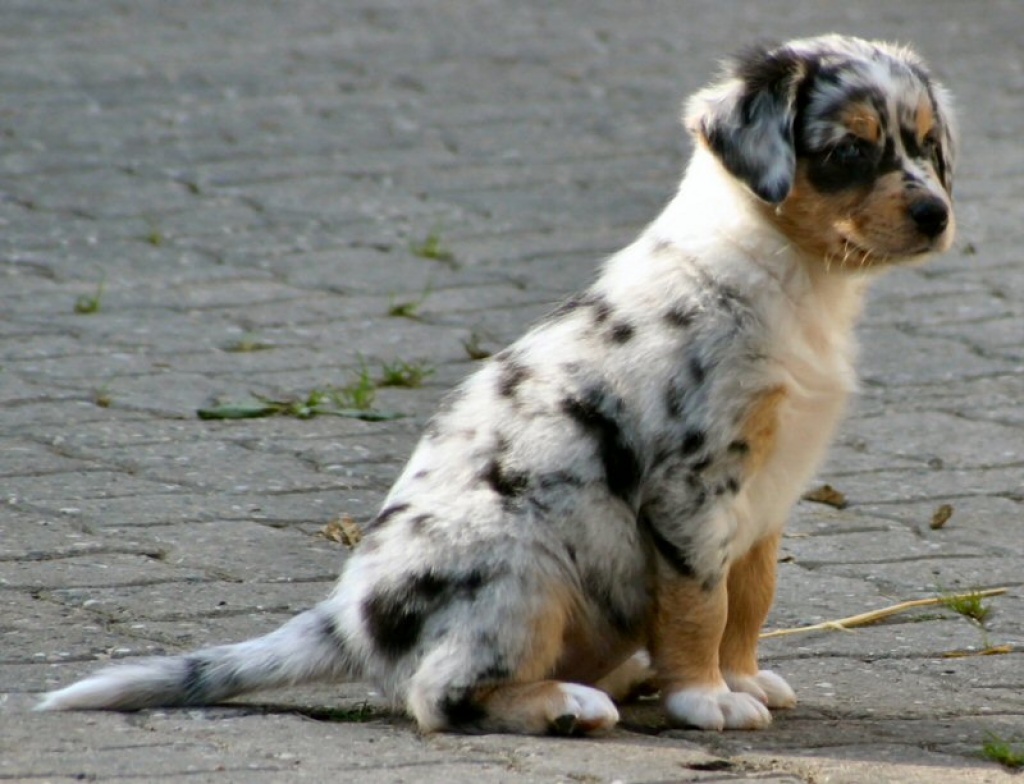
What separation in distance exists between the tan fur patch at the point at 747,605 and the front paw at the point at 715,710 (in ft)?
0.71

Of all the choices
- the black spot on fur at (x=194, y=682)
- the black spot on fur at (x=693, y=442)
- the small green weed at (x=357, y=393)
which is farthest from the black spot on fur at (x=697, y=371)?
the small green weed at (x=357, y=393)

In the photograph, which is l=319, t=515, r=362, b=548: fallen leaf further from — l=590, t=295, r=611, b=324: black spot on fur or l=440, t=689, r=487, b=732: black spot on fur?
l=440, t=689, r=487, b=732: black spot on fur

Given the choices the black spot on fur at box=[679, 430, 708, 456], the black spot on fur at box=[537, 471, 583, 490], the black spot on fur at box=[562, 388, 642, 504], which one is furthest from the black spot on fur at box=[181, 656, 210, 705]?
the black spot on fur at box=[679, 430, 708, 456]

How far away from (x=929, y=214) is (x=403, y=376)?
2656mm

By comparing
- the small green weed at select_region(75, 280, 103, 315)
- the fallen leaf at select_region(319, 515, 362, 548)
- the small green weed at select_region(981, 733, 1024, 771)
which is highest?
the small green weed at select_region(981, 733, 1024, 771)

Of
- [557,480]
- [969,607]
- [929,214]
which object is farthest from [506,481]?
[969,607]

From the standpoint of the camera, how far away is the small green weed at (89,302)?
6762mm

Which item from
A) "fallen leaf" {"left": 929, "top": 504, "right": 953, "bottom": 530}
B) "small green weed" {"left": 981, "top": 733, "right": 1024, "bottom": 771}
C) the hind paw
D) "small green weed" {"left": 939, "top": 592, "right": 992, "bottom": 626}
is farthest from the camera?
"fallen leaf" {"left": 929, "top": 504, "right": 953, "bottom": 530}

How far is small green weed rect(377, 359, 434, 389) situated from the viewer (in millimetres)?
6098

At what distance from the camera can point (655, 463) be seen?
362cm

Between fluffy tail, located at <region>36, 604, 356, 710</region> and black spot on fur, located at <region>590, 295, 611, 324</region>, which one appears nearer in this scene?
fluffy tail, located at <region>36, 604, 356, 710</region>

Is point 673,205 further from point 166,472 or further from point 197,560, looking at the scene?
point 166,472

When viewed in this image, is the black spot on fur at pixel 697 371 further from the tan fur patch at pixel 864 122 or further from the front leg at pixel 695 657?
the tan fur patch at pixel 864 122

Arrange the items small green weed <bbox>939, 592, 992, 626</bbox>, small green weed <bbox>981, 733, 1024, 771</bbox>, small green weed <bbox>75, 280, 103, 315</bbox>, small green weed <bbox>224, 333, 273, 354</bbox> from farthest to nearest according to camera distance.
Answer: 1. small green weed <bbox>75, 280, 103, 315</bbox>
2. small green weed <bbox>224, 333, 273, 354</bbox>
3. small green weed <bbox>939, 592, 992, 626</bbox>
4. small green weed <bbox>981, 733, 1024, 771</bbox>
